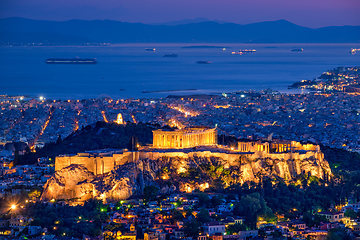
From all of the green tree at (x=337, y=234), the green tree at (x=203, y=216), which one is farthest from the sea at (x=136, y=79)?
the green tree at (x=337, y=234)

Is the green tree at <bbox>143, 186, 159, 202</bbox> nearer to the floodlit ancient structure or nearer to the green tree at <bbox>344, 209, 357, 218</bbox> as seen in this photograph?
the floodlit ancient structure

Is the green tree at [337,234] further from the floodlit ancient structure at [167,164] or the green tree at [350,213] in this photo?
the floodlit ancient structure at [167,164]

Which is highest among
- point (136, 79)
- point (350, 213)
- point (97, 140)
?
point (136, 79)

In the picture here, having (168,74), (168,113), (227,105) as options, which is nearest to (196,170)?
(168,113)

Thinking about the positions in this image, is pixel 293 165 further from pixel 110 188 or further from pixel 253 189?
pixel 110 188

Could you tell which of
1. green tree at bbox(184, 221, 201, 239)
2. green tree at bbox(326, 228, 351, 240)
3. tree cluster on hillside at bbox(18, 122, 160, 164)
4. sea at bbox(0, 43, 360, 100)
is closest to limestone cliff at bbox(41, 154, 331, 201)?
green tree at bbox(184, 221, 201, 239)

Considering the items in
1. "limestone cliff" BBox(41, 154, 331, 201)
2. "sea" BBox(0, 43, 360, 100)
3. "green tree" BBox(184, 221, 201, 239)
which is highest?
"sea" BBox(0, 43, 360, 100)

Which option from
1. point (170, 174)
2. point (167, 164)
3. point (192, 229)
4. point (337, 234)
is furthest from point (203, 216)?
point (167, 164)

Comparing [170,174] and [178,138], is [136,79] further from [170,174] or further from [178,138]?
[170,174]
